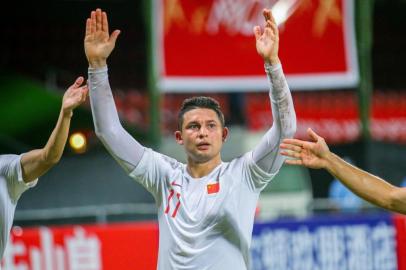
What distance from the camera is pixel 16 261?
6.91 metres

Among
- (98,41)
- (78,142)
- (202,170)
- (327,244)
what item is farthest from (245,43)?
(202,170)

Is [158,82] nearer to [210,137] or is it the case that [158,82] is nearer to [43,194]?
[43,194]

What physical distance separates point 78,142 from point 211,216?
811cm

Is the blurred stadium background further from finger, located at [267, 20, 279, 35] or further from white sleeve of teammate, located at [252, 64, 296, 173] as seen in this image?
finger, located at [267, 20, 279, 35]

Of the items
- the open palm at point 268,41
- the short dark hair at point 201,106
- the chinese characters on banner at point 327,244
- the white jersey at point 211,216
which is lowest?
the chinese characters on banner at point 327,244

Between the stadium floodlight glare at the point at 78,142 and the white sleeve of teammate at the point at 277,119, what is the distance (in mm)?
7713

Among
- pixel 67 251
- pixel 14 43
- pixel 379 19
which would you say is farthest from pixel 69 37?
pixel 67 251

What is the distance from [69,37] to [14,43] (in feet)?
4.23

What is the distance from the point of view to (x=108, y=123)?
4238 millimetres

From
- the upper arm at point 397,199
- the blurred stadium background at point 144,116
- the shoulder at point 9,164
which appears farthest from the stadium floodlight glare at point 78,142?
the upper arm at point 397,199

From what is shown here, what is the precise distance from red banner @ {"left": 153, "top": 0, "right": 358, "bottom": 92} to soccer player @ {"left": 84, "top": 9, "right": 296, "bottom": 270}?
6227 millimetres

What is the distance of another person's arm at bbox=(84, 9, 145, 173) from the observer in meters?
4.24

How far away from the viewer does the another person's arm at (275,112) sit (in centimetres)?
405

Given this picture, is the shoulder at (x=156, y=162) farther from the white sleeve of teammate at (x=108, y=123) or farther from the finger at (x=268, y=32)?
the finger at (x=268, y=32)
